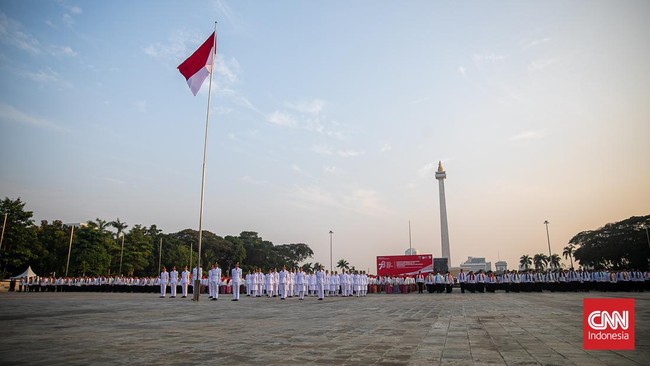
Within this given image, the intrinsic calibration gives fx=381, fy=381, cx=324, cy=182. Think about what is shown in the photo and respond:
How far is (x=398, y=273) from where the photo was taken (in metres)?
39.2

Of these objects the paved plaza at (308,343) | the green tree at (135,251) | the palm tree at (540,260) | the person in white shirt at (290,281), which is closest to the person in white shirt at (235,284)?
the person in white shirt at (290,281)

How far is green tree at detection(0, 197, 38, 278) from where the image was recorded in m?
39.7

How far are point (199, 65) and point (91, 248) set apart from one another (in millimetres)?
38361

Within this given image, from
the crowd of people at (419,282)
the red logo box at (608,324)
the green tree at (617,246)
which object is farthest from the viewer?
the green tree at (617,246)

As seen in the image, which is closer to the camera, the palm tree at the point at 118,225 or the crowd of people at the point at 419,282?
the crowd of people at the point at 419,282

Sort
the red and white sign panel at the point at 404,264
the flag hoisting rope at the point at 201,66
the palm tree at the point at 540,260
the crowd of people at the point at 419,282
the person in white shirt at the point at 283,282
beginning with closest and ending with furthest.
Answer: the flag hoisting rope at the point at 201,66 → the person in white shirt at the point at 283,282 → the crowd of people at the point at 419,282 → the red and white sign panel at the point at 404,264 → the palm tree at the point at 540,260

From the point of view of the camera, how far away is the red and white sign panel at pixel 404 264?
126 feet

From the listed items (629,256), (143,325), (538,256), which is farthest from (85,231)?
(538,256)

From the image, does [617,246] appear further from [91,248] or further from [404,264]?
[91,248]

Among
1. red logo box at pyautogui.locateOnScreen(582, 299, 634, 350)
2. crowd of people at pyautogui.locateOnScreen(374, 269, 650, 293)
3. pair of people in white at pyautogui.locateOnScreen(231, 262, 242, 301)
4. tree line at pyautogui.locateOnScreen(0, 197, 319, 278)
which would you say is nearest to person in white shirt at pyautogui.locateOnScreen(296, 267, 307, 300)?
pair of people in white at pyautogui.locateOnScreen(231, 262, 242, 301)

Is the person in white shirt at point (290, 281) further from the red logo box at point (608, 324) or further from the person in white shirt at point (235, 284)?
the red logo box at point (608, 324)

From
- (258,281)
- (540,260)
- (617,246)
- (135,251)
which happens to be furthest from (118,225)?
(540,260)

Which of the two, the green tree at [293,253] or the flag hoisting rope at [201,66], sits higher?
the flag hoisting rope at [201,66]

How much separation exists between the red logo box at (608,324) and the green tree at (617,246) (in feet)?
218
